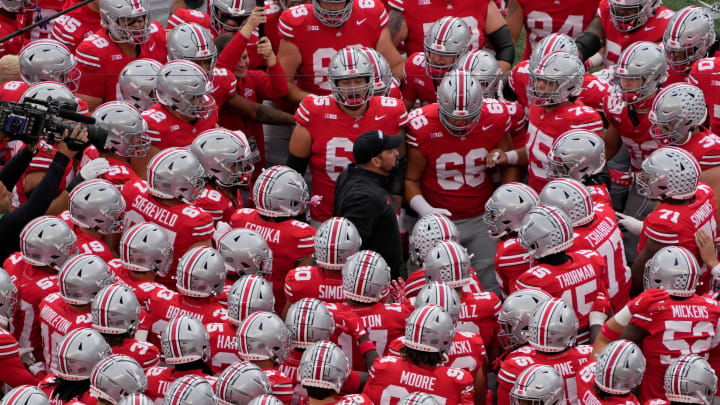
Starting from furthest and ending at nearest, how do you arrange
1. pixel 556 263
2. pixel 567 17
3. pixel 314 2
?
1. pixel 567 17
2. pixel 314 2
3. pixel 556 263

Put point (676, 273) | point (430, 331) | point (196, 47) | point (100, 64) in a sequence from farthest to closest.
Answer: point (100, 64) → point (196, 47) → point (676, 273) → point (430, 331)

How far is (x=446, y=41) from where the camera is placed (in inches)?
420

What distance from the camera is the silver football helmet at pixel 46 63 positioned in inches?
408

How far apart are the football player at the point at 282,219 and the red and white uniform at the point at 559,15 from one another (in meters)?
3.64

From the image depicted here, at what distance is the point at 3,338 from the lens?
8180mm

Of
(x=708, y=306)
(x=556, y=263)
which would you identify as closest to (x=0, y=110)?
(x=556, y=263)

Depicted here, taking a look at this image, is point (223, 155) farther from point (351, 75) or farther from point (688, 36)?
point (688, 36)

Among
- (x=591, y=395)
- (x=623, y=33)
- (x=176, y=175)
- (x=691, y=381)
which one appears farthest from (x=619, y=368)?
(x=623, y=33)

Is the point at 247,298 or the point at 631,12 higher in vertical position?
the point at 631,12

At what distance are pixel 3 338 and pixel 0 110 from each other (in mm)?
1754

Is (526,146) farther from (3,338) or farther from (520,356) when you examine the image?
(3,338)

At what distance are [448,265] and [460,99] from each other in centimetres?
177

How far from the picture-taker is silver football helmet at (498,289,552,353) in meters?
8.09

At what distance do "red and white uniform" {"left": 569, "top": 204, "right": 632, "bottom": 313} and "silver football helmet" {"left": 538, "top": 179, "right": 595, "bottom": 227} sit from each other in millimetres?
84
